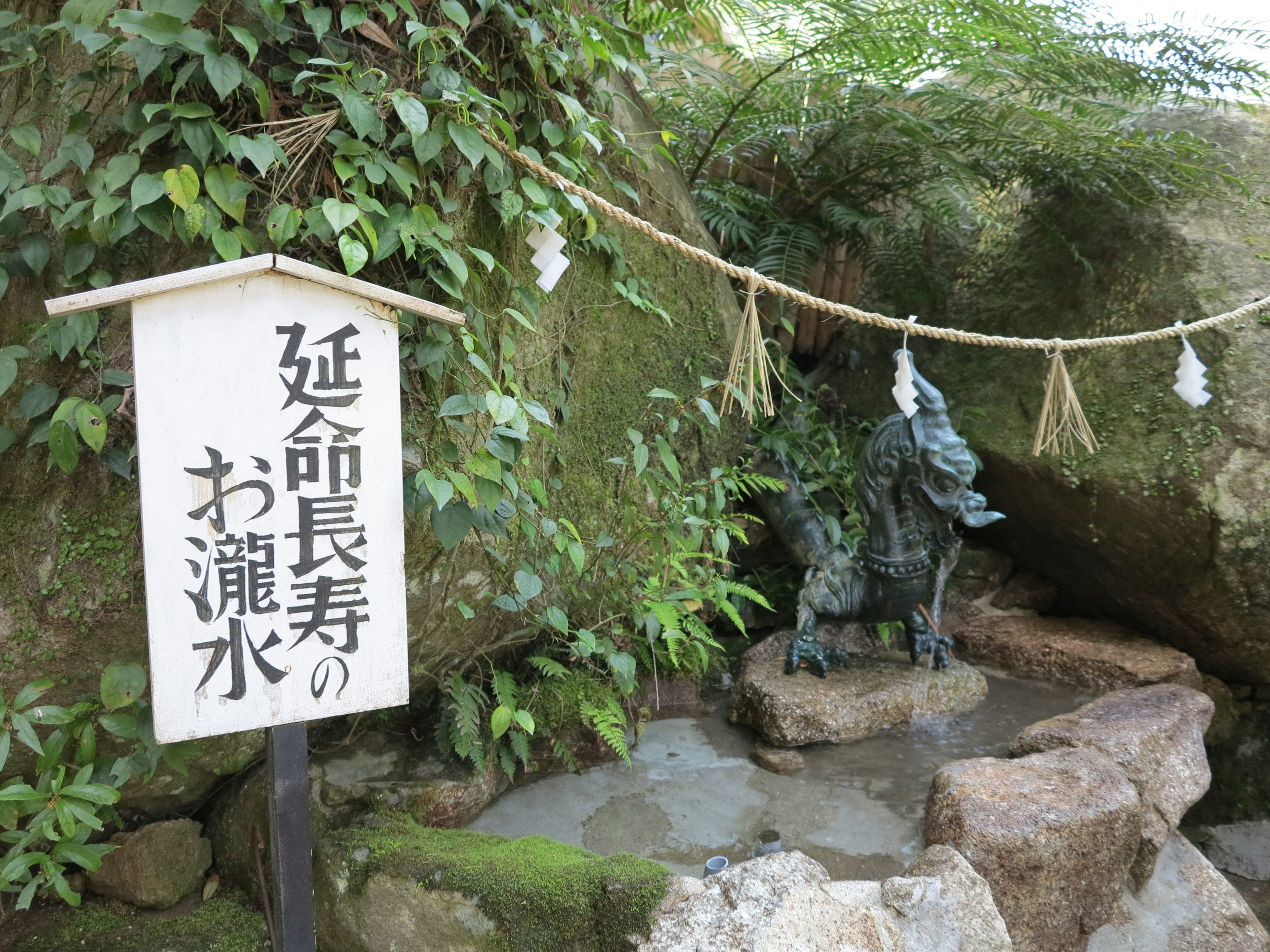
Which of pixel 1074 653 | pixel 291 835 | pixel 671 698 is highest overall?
pixel 291 835

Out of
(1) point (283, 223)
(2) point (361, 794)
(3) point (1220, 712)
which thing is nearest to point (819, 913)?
(2) point (361, 794)

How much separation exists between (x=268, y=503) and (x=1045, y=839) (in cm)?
231

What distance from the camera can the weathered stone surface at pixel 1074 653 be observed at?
398cm

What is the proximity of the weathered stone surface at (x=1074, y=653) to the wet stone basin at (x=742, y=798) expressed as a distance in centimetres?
43

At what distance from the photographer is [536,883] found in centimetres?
225

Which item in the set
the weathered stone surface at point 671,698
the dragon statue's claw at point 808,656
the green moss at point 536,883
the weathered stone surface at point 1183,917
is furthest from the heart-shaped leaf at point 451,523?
the weathered stone surface at point 1183,917

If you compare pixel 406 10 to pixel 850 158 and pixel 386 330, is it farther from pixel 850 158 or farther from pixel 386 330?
pixel 850 158

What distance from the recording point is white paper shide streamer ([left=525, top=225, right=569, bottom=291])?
8.83 feet

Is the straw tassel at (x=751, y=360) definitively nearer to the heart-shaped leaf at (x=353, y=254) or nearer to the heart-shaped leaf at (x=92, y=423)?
the heart-shaped leaf at (x=353, y=254)

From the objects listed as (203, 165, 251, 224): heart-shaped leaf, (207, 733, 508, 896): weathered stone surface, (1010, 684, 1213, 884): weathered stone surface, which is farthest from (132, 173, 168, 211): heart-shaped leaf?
(1010, 684, 1213, 884): weathered stone surface

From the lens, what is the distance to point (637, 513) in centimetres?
349

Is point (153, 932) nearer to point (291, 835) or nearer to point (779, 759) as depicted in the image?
point (291, 835)

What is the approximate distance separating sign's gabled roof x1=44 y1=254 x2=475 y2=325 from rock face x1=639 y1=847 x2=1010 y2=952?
63.1 inches

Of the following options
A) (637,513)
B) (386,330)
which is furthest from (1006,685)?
(386,330)
